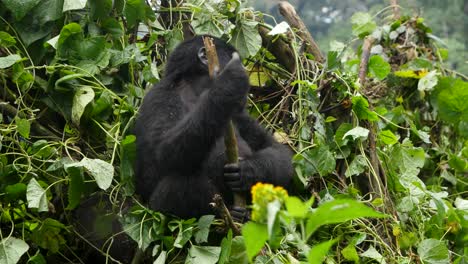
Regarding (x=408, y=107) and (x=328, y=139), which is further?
(x=408, y=107)

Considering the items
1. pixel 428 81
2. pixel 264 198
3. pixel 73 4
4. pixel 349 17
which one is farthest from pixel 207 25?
pixel 349 17

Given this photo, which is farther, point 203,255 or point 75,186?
point 75,186

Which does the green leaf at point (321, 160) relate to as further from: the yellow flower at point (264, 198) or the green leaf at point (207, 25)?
the yellow flower at point (264, 198)

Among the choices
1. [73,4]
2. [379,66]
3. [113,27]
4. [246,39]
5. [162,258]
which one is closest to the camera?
[162,258]

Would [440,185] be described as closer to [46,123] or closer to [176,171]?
[176,171]

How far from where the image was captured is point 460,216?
13.6 ft

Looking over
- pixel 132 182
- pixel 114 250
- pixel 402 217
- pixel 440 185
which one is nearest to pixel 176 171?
pixel 132 182

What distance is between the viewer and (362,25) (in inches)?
217

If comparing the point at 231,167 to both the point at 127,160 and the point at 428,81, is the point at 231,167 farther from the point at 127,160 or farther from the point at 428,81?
the point at 428,81

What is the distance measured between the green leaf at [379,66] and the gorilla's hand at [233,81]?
151 centimetres

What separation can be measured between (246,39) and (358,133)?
3.11ft

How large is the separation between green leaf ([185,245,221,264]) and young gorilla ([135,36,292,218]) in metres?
0.34

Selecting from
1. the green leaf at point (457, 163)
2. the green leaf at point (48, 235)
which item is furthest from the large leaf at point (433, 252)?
the green leaf at point (48, 235)

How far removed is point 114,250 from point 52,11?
130cm
